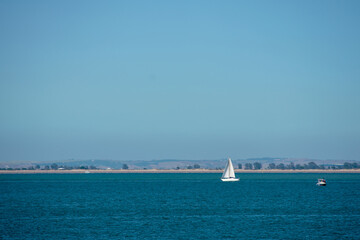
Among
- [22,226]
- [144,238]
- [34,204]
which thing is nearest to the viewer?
[144,238]

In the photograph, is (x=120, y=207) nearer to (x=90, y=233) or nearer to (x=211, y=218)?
(x=211, y=218)

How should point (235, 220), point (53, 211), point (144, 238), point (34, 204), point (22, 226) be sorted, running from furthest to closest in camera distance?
1. point (34, 204)
2. point (53, 211)
3. point (235, 220)
4. point (22, 226)
5. point (144, 238)

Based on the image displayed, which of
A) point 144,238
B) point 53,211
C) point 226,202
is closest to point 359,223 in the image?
point 144,238

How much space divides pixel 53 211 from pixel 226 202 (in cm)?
3028

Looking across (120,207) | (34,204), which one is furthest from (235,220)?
(34,204)

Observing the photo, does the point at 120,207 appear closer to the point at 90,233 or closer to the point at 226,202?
the point at 226,202

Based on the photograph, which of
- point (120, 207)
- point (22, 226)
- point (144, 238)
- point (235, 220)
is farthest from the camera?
point (120, 207)

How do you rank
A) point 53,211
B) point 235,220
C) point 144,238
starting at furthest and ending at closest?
1. point 53,211
2. point 235,220
3. point 144,238

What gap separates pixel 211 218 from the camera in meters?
69.5

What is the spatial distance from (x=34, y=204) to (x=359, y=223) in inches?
2064

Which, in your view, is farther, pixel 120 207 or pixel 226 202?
pixel 226 202

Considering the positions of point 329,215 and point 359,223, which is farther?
point 329,215

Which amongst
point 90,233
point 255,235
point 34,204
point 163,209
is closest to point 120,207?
point 163,209

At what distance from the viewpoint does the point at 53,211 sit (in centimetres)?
7862
